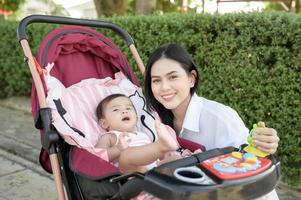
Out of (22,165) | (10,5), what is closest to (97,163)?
(22,165)

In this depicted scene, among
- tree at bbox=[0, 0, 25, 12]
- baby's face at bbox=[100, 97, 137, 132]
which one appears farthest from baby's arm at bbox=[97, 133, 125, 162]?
tree at bbox=[0, 0, 25, 12]

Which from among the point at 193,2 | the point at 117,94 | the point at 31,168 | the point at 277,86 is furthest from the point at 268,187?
the point at 193,2

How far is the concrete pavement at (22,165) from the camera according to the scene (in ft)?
12.4

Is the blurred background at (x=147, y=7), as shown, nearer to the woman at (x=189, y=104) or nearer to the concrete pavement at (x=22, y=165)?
the woman at (x=189, y=104)

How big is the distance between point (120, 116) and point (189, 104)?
468 millimetres

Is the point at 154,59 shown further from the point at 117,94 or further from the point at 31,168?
the point at 31,168

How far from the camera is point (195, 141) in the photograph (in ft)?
8.27

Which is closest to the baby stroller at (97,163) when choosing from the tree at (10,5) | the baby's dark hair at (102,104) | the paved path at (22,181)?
the baby's dark hair at (102,104)

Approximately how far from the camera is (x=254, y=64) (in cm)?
379

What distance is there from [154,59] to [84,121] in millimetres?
637

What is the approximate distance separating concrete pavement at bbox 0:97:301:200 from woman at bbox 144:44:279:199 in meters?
1.60

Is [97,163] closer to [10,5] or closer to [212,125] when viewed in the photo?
[212,125]

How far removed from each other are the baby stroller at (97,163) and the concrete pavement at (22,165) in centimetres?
121

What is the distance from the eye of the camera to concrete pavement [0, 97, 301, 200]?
378cm
